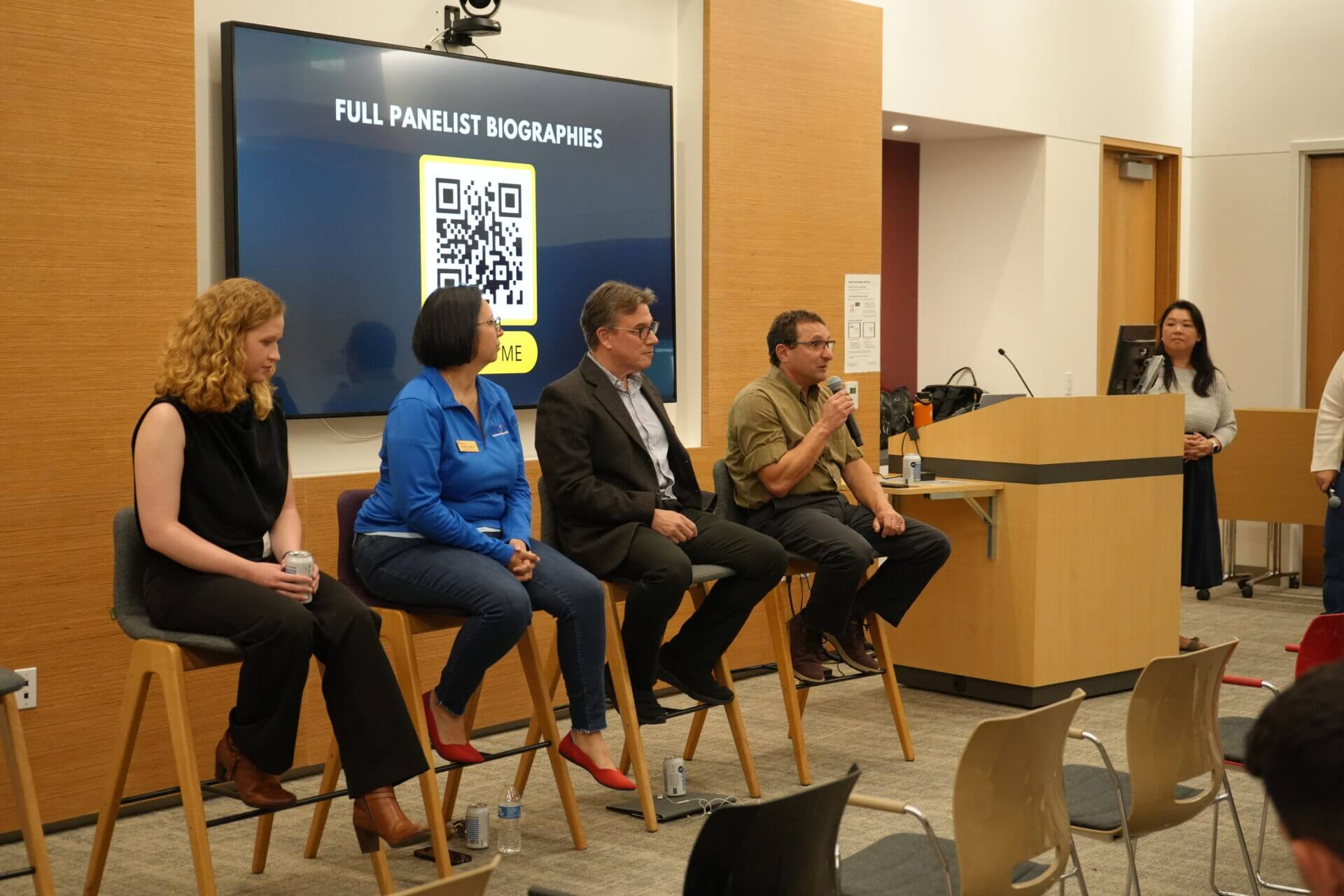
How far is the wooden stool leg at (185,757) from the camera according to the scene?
3201 mm

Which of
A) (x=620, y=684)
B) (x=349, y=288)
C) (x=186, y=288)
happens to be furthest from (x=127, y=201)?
(x=620, y=684)

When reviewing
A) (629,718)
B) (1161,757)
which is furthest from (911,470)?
(1161,757)

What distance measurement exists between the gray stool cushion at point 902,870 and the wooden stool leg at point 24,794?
1720 mm

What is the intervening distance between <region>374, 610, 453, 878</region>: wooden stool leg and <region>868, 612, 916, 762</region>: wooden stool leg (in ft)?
5.70

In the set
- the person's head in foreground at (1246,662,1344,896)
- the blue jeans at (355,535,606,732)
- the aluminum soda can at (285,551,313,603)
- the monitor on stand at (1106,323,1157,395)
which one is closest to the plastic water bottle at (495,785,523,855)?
the blue jeans at (355,535,606,732)

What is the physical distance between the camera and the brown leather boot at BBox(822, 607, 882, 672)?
196 inches

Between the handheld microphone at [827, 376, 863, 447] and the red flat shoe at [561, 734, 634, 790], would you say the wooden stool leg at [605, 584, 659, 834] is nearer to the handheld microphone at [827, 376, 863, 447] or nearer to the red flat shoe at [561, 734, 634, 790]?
the red flat shoe at [561, 734, 634, 790]

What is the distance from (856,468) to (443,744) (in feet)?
6.30

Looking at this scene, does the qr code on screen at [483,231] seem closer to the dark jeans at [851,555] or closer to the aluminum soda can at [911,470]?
the dark jeans at [851,555]

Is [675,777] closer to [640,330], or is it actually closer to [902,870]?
[640,330]

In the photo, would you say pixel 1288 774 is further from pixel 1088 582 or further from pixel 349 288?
pixel 1088 582

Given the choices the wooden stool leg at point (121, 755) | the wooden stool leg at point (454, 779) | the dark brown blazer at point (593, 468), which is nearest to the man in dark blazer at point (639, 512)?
the dark brown blazer at point (593, 468)

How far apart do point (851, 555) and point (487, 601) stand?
142 cm

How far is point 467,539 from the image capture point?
3895 millimetres
